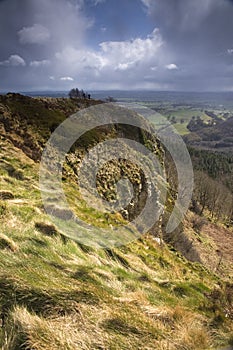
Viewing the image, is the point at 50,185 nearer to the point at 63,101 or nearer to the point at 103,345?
the point at 103,345

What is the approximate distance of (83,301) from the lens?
195 inches

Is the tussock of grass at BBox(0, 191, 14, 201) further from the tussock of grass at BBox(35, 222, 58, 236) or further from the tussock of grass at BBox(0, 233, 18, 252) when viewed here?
the tussock of grass at BBox(0, 233, 18, 252)

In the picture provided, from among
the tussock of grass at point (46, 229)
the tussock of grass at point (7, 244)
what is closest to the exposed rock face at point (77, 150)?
the tussock of grass at point (46, 229)

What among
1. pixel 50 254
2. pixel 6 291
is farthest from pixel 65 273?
pixel 6 291

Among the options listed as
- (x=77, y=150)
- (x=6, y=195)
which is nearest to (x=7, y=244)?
(x=6, y=195)

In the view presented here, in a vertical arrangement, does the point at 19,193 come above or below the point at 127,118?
below

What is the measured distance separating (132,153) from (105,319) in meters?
38.8

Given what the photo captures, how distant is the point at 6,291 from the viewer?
457 cm

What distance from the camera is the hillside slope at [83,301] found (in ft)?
12.9

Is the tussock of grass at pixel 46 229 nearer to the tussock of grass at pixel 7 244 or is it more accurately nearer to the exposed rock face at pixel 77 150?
the tussock of grass at pixel 7 244

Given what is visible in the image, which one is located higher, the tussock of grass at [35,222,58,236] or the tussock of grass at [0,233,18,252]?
the tussock of grass at [0,233,18,252]

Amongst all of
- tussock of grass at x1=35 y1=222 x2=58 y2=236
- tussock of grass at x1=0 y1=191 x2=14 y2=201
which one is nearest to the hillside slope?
tussock of grass at x1=35 y1=222 x2=58 y2=236

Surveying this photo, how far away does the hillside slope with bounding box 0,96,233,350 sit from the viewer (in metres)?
3.94

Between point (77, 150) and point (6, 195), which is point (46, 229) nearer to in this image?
point (6, 195)
